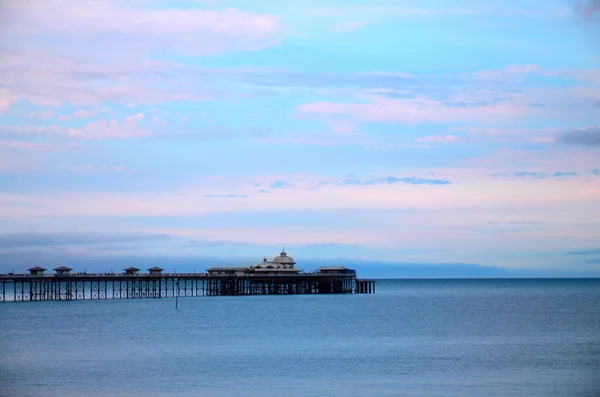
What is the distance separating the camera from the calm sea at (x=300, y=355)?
3941 centimetres

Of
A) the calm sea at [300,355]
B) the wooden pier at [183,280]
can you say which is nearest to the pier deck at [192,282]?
the wooden pier at [183,280]

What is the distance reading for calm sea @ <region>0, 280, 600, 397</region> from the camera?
129ft

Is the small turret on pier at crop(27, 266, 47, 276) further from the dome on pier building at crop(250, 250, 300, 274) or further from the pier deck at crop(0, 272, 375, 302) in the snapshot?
the dome on pier building at crop(250, 250, 300, 274)

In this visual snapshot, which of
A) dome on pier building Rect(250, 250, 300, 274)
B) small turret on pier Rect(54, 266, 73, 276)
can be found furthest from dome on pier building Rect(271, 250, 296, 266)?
small turret on pier Rect(54, 266, 73, 276)

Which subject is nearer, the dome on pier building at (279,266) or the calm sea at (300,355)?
the calm sea at (300,355)

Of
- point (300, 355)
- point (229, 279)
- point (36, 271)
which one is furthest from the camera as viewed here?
point (229, 279)

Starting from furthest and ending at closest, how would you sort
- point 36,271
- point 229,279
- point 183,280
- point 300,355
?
1. point 183,280
2. point 229,279
3. point 36,271
4. point 300,355

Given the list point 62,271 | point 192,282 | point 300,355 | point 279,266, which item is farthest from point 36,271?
point 300,355

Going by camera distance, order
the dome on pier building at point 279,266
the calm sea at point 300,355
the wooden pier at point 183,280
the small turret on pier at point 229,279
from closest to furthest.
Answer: the calm sea at point 300,355, the wooden pier at point 183,280, the small turret on pier at point 229,279, the dome on pier building at point 279,266

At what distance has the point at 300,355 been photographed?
5053 cm

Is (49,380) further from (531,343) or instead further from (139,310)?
(139,310)

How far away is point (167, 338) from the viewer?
61219 mm

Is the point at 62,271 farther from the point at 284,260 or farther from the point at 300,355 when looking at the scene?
the point at 300,355

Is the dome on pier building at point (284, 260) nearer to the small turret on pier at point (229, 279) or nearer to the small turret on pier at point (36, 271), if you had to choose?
the small turret on pier at point (229, 279)
